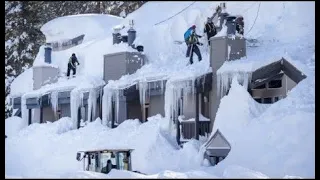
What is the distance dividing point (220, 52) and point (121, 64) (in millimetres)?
6049

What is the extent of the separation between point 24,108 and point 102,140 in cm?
857

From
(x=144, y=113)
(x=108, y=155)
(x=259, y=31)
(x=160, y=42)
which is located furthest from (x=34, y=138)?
(x=259, y=31)

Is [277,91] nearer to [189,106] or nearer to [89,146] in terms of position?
[189,106]

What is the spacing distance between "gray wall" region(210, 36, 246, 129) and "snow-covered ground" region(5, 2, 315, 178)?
48cm

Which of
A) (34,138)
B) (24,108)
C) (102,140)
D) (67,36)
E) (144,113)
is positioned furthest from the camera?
(67,36)

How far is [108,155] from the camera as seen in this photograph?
19.4 meters

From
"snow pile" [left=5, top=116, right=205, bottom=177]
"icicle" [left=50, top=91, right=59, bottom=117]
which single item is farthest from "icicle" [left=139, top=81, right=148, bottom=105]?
"icicle" [left=50, top=91, right=59, bottom=117]

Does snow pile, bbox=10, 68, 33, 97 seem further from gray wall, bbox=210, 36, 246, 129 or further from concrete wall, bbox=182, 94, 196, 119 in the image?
gray wall, bbox=210, 36, 246, 129

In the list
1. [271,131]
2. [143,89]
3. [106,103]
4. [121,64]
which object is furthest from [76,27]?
[271,131]

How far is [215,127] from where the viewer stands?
2148 centimetres

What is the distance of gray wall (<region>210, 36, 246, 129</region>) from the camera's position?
23000 mm

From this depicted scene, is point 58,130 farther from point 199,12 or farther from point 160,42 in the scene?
point 199,12

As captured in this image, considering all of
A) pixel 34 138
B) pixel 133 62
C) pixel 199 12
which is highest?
pixel 199 12

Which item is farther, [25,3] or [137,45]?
[137,45]
